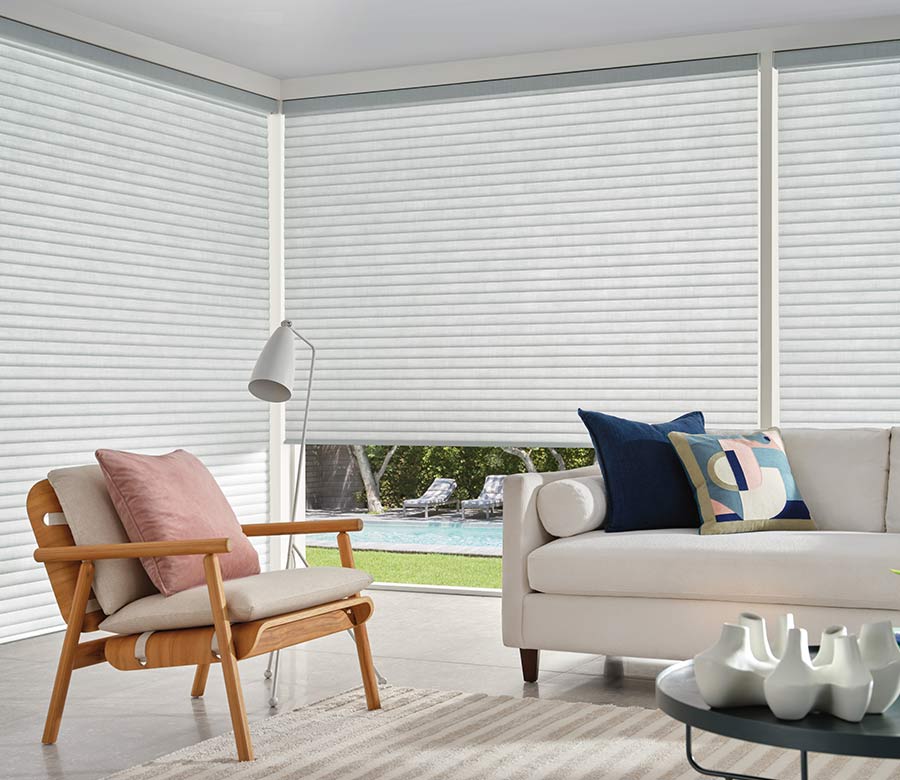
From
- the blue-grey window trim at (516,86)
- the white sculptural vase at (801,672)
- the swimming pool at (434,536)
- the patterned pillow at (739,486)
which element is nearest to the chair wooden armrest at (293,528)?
the patterned pillow at (739,486)

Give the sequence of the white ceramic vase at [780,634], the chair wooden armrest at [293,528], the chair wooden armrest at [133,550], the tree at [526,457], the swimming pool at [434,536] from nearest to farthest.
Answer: the white ceramic vase at [780,634], the chair wooden armrest at [133,550], the chair wooden armrest at [293,528], the tree at [526,457], the swimming pool at [434,536]

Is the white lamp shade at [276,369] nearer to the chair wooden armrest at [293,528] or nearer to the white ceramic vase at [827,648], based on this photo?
the chair wooden armrest at [293,528]

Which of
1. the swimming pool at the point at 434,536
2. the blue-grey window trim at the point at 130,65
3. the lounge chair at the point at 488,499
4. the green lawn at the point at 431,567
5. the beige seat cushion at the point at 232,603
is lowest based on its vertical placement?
the green lawn at the point at 431,567

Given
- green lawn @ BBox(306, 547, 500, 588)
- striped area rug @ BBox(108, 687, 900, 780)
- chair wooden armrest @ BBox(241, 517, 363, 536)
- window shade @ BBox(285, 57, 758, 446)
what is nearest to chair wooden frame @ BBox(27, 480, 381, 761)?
Result: striped area rug @ BBox(108, 687, 900, 780)

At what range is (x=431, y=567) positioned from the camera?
1141cm

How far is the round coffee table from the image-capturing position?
6.70ft

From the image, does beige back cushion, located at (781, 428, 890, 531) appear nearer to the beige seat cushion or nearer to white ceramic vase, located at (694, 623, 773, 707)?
the beige seat cushion

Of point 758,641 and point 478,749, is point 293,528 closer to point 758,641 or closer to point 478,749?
point 478,749

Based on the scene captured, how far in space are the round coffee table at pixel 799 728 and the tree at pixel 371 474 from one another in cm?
871

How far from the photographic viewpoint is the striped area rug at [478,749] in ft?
10.3

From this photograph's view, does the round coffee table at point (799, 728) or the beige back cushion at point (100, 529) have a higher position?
the beige back cushion at point (100, 529)

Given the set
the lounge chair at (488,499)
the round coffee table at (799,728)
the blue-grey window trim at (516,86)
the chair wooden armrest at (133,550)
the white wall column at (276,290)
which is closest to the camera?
the round coffee table at (799,728)

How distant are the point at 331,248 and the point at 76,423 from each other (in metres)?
1.78

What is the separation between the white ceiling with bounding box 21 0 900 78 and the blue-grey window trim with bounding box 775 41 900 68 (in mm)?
133
